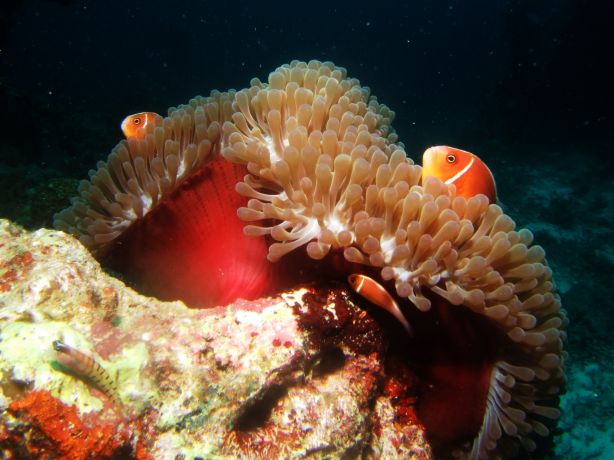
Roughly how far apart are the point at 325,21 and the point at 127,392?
198 ft

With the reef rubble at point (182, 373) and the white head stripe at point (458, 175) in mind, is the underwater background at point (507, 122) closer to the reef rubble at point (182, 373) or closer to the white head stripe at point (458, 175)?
the reef rubble at point (182, 373)

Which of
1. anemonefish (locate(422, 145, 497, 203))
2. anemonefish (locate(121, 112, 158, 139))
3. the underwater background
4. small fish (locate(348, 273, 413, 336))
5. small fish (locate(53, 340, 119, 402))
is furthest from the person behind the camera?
the underwater background

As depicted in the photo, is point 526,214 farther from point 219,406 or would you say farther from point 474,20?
point 474,20

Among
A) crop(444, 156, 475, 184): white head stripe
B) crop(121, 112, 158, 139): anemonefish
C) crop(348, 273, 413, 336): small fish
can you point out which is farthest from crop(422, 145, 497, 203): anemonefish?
crop(121, 112, 158, 139): anemonefish

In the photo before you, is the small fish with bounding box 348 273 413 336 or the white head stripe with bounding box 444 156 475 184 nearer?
the small fish with bounding box 348 273 413 336

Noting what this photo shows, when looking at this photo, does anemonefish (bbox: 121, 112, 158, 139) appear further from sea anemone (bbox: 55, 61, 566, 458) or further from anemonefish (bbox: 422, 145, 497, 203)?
anemonefish (bbox: 422, 145, 497, 203)

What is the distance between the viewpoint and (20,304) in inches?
64.8

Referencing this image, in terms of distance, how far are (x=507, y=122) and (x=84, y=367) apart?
15.4m

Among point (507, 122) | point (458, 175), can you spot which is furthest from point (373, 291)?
point (507, 122)

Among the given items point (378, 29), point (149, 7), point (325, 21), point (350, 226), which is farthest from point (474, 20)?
point (350, 226)

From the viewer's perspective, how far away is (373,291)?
182cm

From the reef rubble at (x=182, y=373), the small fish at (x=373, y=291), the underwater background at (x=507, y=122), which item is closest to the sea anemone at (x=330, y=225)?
the small fish at (x=373, y=291)

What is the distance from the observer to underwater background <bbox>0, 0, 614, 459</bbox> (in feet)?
17.5

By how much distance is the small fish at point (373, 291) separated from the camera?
182cm
